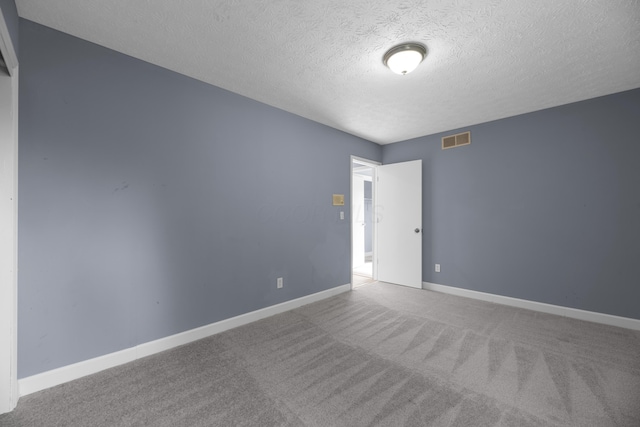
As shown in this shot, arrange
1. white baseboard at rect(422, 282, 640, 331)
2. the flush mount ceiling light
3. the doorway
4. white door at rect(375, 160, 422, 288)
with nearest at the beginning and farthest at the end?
the flush mount ceiling light
white baseboard at rect(422, 282, 640, 331)
white door at rect(375, 160, 422, 288)
the doorway

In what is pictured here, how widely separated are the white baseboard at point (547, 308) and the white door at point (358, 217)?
106 inches

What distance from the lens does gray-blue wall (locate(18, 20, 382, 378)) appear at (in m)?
1.82

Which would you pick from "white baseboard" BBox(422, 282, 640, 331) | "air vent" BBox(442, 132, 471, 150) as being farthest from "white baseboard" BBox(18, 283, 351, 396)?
"air vent" BBox(442, 132, 471, 150)

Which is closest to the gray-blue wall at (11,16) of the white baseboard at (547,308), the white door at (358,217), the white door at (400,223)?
the white door at (400,223)

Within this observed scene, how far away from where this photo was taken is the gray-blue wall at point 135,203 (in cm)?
182

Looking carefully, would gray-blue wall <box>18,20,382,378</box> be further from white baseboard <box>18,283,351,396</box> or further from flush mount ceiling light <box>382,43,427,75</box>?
flush mount ceiling light <box>382,43,427,75</box>

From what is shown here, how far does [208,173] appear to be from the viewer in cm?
264

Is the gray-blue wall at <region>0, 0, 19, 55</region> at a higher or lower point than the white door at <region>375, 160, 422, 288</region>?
higher

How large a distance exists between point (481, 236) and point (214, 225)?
12.1ft

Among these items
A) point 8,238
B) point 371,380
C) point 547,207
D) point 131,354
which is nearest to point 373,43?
point 371,380

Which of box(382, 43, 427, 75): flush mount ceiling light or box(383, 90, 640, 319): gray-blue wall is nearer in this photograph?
box(382, 43, 427, 75): flush mount ceiling light

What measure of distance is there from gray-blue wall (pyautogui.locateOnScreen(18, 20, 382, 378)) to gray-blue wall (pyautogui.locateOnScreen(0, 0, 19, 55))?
119 mm

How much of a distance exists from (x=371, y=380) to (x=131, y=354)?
79.1 inches

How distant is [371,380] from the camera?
6.31ft
